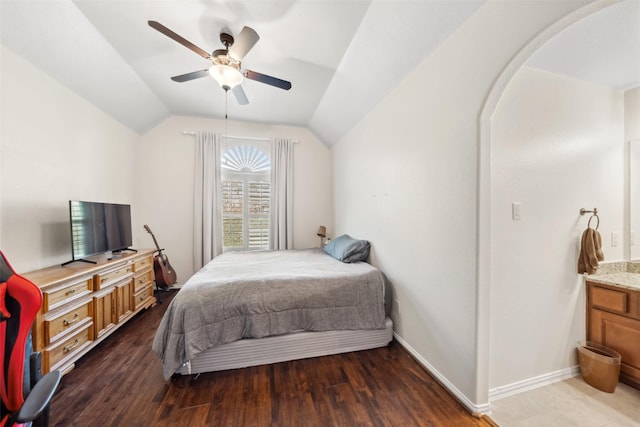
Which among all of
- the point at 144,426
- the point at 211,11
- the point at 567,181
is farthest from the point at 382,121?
the point at 144,426

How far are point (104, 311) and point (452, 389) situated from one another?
316 centimetres

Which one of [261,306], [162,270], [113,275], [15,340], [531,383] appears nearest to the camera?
[15,340]

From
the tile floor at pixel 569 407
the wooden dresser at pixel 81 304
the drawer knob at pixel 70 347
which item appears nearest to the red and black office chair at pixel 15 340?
the wooden dresser at pixel 81 304

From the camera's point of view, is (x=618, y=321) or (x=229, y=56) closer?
(x=618, y=321)

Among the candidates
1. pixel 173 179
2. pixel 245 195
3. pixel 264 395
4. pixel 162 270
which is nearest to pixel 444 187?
pixel 264 395

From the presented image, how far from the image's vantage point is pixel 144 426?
1.37 meters

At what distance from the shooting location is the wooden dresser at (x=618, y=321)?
5.38ft

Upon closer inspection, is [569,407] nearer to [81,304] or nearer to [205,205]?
[81,304]

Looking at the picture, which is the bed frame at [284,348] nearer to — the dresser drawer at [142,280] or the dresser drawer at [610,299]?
the dresser drawer at [142,280]

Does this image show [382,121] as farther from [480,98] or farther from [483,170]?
[483,170]

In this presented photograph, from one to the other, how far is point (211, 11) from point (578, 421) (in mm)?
3908

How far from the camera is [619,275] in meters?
1.87

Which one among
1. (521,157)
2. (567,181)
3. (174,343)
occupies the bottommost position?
(174,343)

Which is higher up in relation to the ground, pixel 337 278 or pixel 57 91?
pixel 57 91
